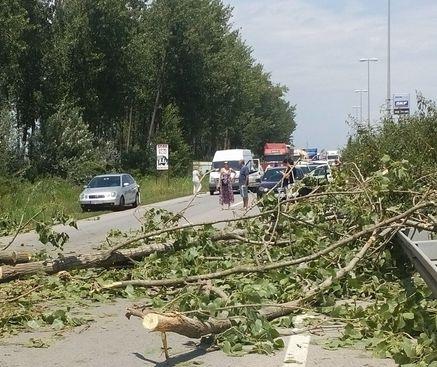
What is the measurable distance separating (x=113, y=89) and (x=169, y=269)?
4402 cm

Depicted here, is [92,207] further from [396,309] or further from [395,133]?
[396,309]

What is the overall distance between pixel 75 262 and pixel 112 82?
144ft

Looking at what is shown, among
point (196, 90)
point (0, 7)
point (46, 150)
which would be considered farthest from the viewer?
point (196, 90)

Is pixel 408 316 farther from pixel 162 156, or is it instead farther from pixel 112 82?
pixel 112 82

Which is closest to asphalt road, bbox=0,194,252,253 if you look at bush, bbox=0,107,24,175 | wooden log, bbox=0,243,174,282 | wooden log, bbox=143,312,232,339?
wooden log, bbox=0,243,174,282

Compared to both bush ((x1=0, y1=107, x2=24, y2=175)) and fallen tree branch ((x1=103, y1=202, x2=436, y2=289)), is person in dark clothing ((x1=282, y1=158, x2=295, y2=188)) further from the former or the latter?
bush ((x1=0, y1=107, x2=24, y2=175))

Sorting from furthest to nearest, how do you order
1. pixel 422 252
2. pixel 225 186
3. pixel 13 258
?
pixel 225 186, pixel 13 258, pixel 422 252

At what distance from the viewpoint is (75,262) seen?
9.97 metres

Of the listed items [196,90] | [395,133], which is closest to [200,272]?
[395,133]

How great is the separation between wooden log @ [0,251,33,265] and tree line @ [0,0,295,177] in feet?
77.5

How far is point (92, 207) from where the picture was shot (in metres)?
30.7

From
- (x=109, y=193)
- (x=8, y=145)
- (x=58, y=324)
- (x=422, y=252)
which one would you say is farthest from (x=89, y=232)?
(x=8, y=145)

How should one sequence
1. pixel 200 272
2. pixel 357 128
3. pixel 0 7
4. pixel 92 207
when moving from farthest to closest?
pixel 0 7 → pixel 92 207 → pixel 357 128 → pixel 200 272

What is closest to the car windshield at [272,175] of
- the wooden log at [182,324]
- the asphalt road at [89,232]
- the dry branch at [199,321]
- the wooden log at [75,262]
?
the asphalt road at [89,232]
